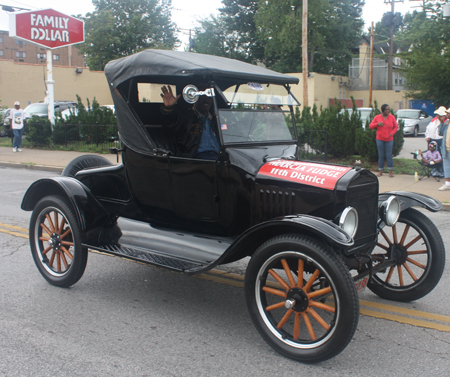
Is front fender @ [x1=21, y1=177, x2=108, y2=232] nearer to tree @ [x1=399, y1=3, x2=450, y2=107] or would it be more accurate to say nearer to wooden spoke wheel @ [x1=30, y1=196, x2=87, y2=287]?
wooden spoke wheel @ [x1=30, y1=196, x2=87, y2=287]

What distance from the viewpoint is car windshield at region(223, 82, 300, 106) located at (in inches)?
160

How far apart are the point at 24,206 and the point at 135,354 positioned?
232cm

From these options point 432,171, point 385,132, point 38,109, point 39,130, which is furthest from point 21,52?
point 432,171

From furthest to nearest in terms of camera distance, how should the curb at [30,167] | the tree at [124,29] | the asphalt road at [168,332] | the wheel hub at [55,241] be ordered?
the tree at [124,29] < the curb at [30,167] < the wheel hub at [55,241] < the asphalt road at [168,332]

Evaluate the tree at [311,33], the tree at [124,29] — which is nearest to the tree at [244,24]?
the tree at [311,33]

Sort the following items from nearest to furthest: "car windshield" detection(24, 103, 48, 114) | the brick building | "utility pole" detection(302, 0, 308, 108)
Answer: "utility pole" detection(302, 0, 308, 108), "car windshield" detection(24, 103, 48, 114), the brick building

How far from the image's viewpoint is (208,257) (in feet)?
12.4

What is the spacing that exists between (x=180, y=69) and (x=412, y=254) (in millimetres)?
2526

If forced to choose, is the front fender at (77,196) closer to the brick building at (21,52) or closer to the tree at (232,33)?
the tree at (232,33)

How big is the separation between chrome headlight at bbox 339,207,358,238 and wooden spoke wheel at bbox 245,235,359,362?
1.07 feet

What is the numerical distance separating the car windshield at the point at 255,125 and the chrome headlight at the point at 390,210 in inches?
46.8

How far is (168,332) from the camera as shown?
353 centimetres

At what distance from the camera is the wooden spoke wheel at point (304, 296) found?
285cm

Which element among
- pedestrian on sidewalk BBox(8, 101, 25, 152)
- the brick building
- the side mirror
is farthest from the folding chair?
the brick building
